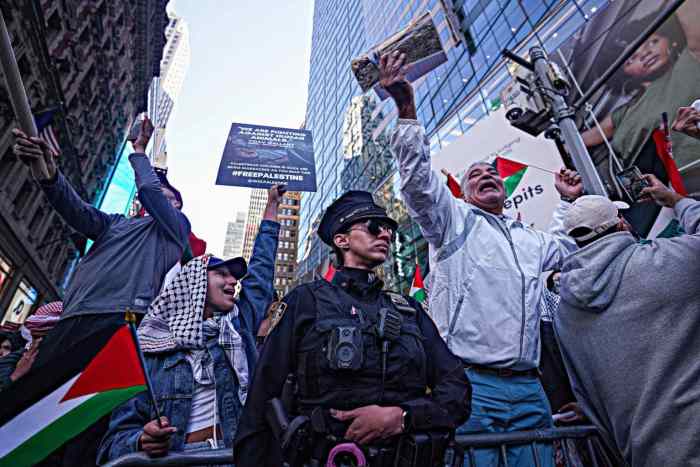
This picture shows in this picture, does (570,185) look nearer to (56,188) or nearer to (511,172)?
(511,172)

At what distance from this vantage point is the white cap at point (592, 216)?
222 cm

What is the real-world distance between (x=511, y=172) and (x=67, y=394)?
8.21 meters

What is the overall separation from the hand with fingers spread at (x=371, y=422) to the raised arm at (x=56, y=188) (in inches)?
103

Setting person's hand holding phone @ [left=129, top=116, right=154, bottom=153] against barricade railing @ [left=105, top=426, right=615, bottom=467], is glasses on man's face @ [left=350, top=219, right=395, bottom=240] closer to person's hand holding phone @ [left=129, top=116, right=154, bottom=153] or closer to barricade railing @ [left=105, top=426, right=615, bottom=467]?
barricade railing @ [left=105, top=426, right=615, bottom=467]

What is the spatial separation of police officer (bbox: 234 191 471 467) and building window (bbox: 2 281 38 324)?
72.9 feet

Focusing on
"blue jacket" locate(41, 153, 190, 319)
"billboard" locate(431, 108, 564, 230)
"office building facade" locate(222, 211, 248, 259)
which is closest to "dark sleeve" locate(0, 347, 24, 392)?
"blue jacket" locate(41, 153, 190, 319)

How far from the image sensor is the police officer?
1.36 meters

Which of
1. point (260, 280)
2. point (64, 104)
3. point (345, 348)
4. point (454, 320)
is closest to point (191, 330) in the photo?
point (260, 280)

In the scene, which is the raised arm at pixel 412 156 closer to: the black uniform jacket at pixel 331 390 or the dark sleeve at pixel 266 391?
the black uniform jacket at pixel 331 390

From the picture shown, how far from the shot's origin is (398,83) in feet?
7.65

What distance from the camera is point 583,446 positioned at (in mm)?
2248

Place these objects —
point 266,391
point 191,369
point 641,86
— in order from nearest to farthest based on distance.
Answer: point 266,391 → point 191,369 → point 641,86

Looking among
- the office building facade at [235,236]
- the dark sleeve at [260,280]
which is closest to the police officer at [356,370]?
the dark sleeve at [260,280]

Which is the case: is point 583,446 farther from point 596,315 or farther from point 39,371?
point 39,371
